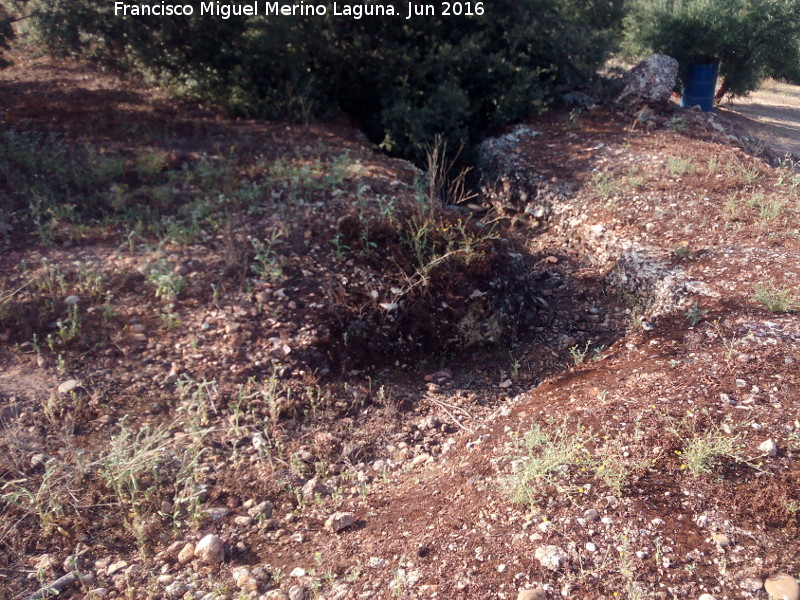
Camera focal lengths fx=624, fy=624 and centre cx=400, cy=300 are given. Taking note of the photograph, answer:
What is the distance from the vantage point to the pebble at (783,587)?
6.66 feet

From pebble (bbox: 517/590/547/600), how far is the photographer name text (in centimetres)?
550

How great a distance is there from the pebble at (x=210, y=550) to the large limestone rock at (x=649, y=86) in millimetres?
6470

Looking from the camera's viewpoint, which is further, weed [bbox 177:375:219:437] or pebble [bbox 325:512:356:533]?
weed [bbox 177:375:219:437]

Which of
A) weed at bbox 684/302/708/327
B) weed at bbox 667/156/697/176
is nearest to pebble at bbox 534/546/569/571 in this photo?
weed at bbox 684/302/708/327

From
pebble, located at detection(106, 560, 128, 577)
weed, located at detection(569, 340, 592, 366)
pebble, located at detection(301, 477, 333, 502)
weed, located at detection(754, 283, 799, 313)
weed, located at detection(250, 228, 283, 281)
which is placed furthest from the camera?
weed, located at detection(250, 228, 283, 281)

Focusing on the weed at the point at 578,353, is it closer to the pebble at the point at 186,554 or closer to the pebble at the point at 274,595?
the pebble at the point at 274,595

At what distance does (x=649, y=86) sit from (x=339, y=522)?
6473mm

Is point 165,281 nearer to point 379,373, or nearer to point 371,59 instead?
point 379,373

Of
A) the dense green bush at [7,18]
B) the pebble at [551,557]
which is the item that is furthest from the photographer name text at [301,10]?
the pebble at [551,557]

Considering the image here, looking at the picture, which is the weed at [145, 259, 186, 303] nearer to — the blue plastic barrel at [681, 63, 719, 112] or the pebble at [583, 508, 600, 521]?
the pebble at [583, 508, 600, 521]

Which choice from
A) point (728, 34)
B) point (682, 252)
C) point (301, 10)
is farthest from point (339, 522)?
point (728, 34)

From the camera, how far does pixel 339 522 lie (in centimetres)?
263

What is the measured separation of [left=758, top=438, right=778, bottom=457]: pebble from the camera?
2602mm

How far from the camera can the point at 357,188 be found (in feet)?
16.3
